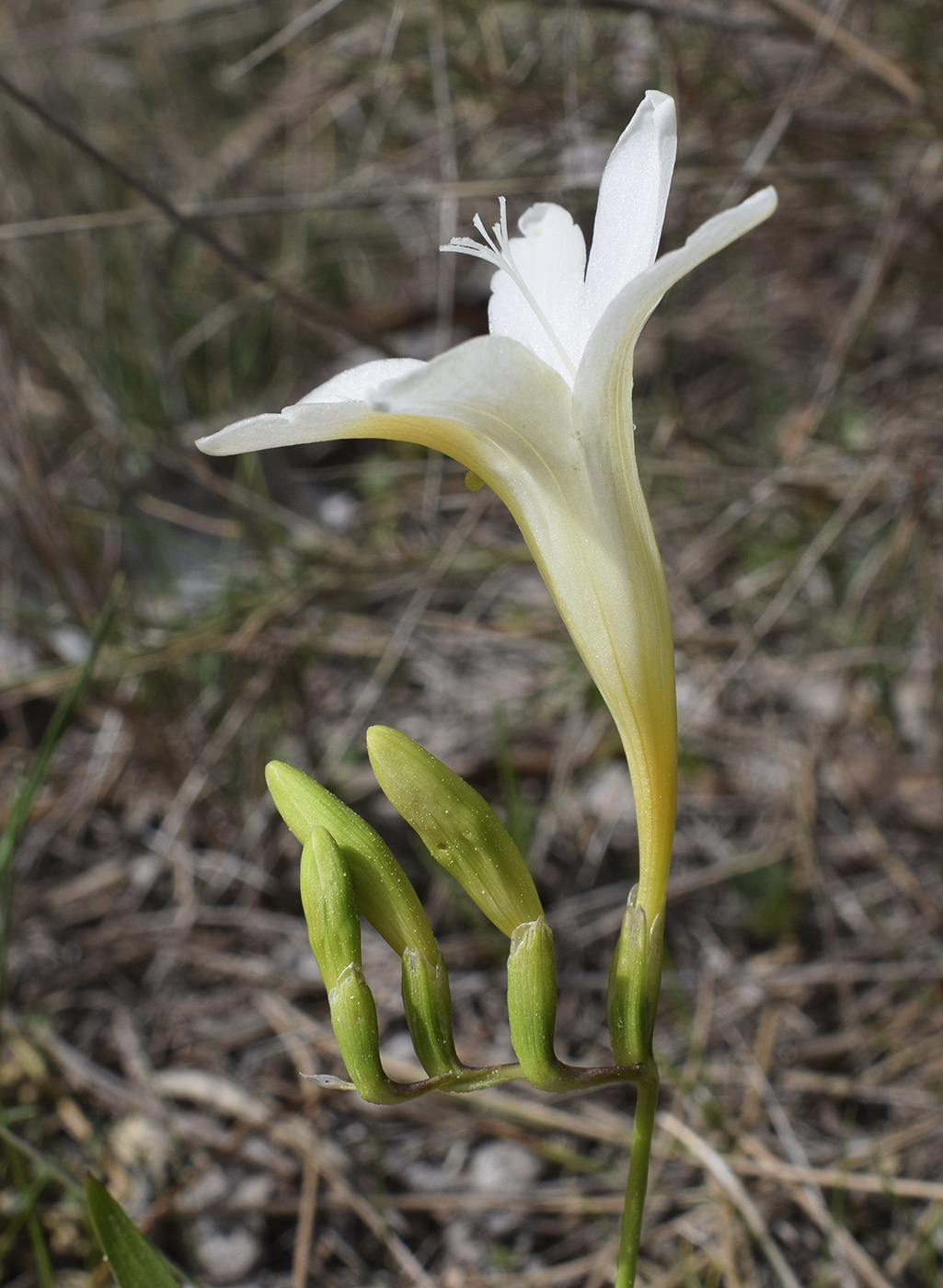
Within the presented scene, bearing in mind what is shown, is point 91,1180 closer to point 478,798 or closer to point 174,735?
point 478,798

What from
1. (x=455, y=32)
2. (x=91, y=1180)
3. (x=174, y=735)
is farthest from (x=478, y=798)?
(x=455, y=32)

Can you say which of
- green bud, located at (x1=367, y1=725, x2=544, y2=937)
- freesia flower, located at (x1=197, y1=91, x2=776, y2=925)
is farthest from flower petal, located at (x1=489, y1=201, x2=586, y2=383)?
green bud, located at (x1=367, y1=725, x2=544, y2=937)

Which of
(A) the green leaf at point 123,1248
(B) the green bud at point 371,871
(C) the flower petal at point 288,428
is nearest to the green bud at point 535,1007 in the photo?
(B) the green bud at point 371,871

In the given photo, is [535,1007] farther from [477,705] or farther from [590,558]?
[477,705]

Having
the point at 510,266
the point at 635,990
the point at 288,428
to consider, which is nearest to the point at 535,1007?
the point at 635,990

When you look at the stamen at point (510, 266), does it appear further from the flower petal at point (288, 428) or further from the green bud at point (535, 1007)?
the green bud at point (535, 1007)

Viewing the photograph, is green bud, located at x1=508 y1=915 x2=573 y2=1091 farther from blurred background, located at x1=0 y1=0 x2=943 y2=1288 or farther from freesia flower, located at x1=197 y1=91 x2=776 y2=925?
blurred background, located at x1=0 y1=0 x2=943 y2=1288
